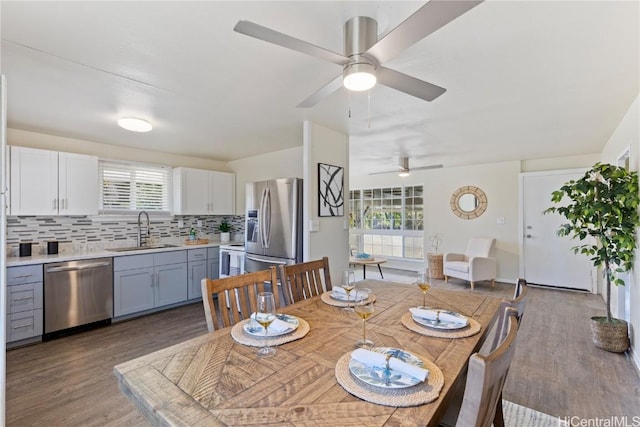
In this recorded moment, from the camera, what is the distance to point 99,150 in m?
3.98

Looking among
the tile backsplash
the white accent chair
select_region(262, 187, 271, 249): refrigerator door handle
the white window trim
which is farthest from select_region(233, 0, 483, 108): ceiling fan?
the white accent chair

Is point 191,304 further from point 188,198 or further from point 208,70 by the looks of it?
point 208,70

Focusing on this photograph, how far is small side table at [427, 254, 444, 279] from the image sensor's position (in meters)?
5.89

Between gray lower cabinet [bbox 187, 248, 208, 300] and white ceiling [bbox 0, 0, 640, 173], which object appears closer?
white ceiling [bbox 0, 0, 640, 173]

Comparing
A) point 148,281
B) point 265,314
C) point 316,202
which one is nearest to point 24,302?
point 148,281

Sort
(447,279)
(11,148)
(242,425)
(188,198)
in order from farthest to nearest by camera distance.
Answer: (447,279) < (188,198) < (11,148) < (242,425)

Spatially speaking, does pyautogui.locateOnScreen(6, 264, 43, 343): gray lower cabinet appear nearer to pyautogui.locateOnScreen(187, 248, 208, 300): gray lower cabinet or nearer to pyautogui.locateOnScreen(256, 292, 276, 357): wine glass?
pyautogui.locateOnScreen(187, 248, 208, 300): gray lower cabinet

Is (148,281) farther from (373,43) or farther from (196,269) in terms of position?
(373,43)

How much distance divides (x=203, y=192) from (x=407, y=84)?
12.7ft

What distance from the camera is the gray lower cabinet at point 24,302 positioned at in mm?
2832

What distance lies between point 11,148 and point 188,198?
192cm

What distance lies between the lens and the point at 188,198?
14.9ft

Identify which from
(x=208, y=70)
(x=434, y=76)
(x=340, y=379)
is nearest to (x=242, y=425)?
(x=340, y=379)

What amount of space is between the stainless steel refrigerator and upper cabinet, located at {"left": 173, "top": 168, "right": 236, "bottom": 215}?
112 centimetres
